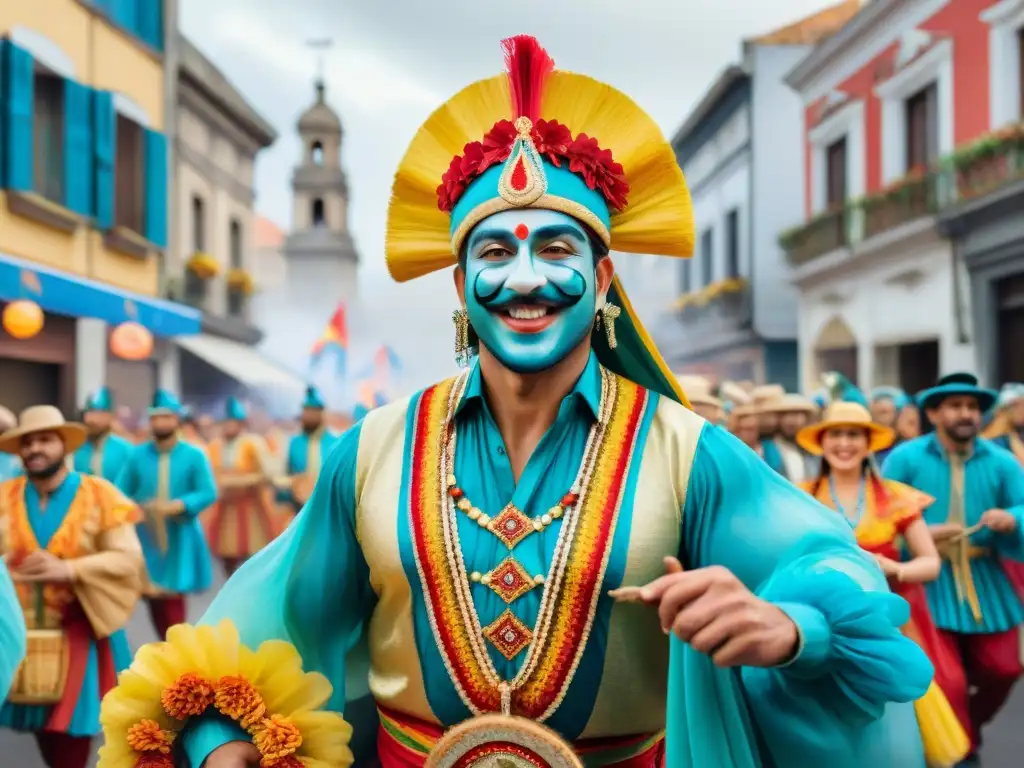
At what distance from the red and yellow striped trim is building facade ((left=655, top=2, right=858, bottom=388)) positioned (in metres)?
16.9

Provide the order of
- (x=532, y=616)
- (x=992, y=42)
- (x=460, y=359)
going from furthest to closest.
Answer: (x=992, y=42), (x=460, y=359), (x=532, y=616)

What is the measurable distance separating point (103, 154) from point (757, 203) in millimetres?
11282

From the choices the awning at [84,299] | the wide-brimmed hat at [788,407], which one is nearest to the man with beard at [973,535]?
the wide-brimmed hat at [788,407]

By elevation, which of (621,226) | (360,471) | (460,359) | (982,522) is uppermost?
(621,226)

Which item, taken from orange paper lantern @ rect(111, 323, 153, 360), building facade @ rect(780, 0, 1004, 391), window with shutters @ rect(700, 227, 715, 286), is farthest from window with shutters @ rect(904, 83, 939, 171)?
orange paper lantern @ rect(111, 323, 153, 360)

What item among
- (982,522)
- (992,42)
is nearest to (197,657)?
(982,522)

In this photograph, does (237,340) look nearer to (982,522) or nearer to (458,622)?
(982,522)

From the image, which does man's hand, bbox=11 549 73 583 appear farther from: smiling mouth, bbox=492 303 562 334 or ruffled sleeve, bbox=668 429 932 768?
ruffled sleeve, bbox=668 429 932 768

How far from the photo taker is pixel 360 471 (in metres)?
2.22

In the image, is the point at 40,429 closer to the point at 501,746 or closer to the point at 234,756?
the point at 234,756

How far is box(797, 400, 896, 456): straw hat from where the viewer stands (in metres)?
4.68

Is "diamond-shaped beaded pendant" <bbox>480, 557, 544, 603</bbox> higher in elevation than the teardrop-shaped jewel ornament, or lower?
lower

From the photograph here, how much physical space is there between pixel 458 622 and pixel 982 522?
3661 millimetres

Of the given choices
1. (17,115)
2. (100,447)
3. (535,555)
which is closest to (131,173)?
(17,115)
